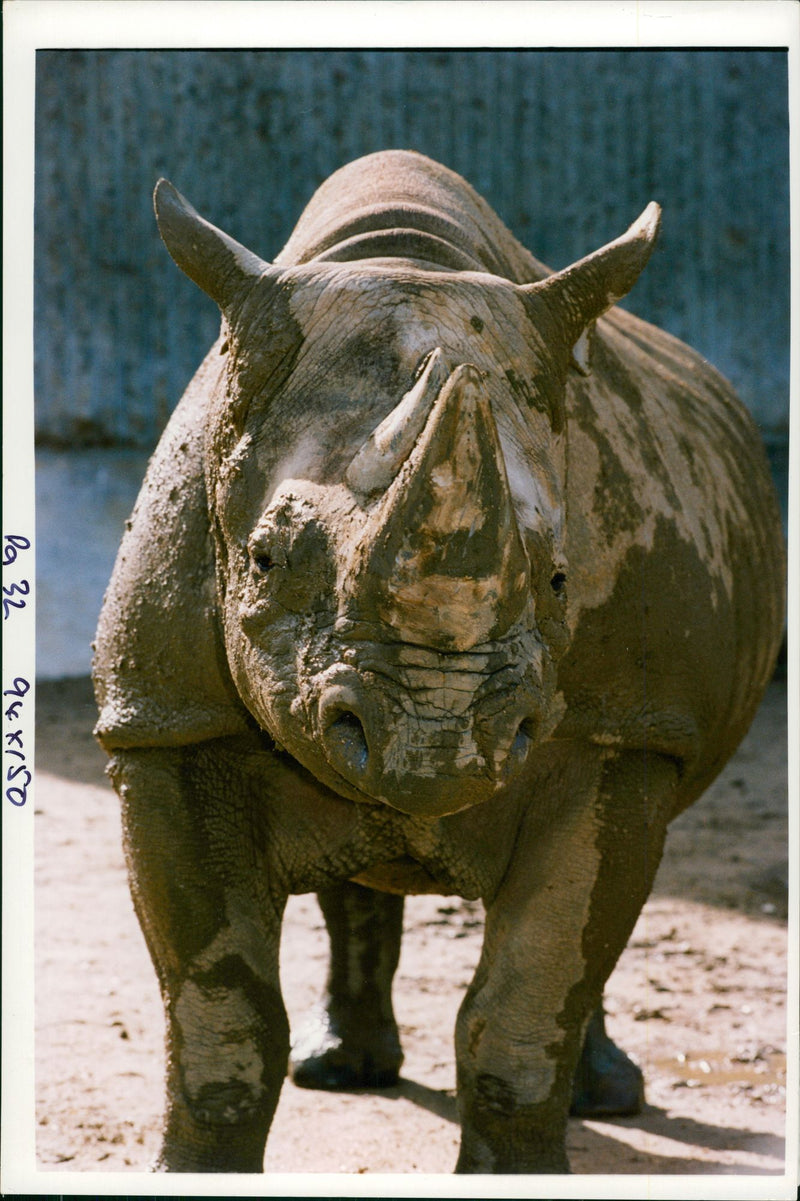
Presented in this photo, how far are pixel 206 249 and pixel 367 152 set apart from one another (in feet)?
24.0

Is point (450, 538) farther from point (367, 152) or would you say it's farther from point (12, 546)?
point (367, 152)

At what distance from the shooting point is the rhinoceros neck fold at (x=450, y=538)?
111 inches

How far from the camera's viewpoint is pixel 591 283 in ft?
11.9

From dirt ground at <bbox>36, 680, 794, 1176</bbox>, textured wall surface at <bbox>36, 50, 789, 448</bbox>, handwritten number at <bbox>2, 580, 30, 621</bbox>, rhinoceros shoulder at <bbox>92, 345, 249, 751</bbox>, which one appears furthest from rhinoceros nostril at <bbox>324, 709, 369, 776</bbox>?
textured wall surface at <bbox>36, 50, 789, 448</bbox>

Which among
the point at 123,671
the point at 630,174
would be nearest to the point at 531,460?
the point at 123,671

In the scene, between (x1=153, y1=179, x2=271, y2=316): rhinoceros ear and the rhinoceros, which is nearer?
the rhinoceros

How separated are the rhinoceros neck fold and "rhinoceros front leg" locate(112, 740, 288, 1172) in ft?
4.08

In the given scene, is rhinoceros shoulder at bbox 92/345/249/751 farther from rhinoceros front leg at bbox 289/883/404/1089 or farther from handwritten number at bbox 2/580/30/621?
rhinoceros front leg at bbox 289/883/404/1089

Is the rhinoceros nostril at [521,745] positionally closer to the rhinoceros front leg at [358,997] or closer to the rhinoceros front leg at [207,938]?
the rhinoceros front leg at [207,938]

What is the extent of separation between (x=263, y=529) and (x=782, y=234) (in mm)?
8459

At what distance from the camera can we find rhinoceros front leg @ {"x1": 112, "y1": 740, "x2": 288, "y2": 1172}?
4039mm

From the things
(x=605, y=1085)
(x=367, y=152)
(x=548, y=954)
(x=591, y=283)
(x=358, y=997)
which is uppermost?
(x=367, y=152)

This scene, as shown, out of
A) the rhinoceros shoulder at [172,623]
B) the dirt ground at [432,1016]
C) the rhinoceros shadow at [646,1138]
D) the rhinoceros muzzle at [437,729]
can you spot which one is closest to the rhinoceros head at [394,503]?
the rhinoceros muzzle at [437,729]

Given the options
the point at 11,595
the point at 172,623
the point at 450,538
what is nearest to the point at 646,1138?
the point at 172,623
